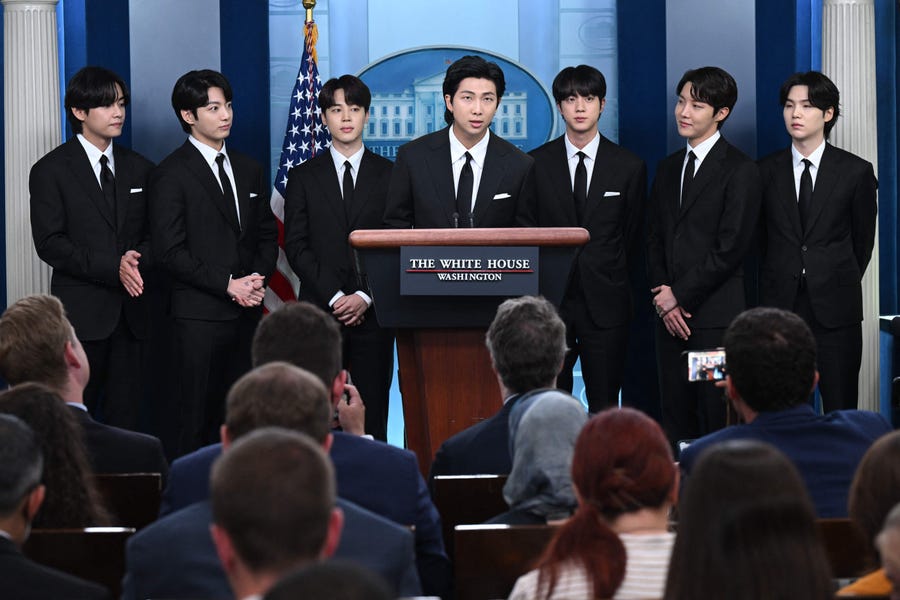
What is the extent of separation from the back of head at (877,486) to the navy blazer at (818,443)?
81 centimetres

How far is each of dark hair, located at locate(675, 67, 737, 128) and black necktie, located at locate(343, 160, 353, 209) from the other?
163 centimetres

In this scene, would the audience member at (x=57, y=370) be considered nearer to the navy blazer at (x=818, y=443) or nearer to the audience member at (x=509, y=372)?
the audience member at (x=509, y=372)

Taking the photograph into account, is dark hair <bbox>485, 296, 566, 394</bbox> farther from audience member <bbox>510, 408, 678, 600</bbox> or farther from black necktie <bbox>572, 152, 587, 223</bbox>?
black necktie <bbox>572, 152, 587, 223</bbox>

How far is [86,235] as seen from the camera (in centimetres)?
603

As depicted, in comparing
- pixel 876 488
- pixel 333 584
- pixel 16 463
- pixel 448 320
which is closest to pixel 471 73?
pixel 448 320

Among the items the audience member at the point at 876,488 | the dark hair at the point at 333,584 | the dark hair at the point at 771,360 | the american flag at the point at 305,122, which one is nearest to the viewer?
the dark hair at the point at 333,584

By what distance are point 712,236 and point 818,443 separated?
9.93 ft

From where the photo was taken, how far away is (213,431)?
617 cm

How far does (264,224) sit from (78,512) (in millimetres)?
3499

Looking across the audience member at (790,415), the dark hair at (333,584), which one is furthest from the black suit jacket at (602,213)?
the dark hair at (333,584)

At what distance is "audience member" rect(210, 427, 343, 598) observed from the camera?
1.68m

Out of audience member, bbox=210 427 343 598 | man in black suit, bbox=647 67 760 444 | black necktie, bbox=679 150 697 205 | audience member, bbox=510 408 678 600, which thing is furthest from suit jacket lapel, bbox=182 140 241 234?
audience member, bbox=210 427 343 598

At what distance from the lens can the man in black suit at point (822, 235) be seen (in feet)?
19.5

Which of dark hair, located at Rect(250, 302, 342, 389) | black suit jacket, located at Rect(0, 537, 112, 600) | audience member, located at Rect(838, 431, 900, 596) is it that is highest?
dark hair, located at Rect(250, 302, 342, 389)
